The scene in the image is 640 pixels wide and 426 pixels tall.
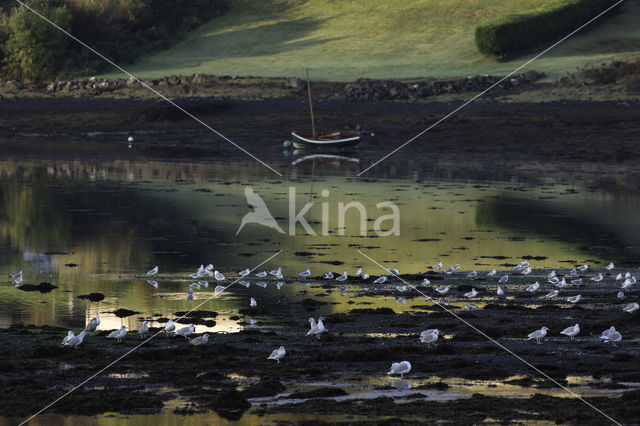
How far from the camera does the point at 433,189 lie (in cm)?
3222

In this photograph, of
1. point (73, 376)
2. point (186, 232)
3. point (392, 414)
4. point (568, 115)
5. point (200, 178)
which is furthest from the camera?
point (568, 115)

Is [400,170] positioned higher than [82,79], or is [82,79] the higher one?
[82,79]

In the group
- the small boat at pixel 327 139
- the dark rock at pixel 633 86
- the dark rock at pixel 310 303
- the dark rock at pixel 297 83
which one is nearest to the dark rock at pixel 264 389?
the dark rock at pixel 310 303

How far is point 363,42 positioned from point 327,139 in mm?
19491

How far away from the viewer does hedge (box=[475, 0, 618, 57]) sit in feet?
177

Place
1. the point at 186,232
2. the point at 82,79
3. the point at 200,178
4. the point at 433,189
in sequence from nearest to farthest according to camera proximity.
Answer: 1. the point at 186,232
2. the point at 433,189
3. the point at 200,178
4. the point at 82,79

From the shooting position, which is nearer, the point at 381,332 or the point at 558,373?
the point at 558,373

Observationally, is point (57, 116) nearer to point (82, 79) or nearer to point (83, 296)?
point (82, 79)

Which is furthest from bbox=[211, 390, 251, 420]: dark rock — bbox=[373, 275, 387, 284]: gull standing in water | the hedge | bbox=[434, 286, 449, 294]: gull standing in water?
the hedge

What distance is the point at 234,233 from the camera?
2486 centimetres

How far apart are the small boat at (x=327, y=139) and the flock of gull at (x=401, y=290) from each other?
22467mm

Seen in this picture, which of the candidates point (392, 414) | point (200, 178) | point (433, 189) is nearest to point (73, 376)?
point (392, 414)

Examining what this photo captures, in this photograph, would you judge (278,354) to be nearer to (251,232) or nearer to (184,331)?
(184,331)

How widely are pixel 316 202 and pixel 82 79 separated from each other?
31.8m
